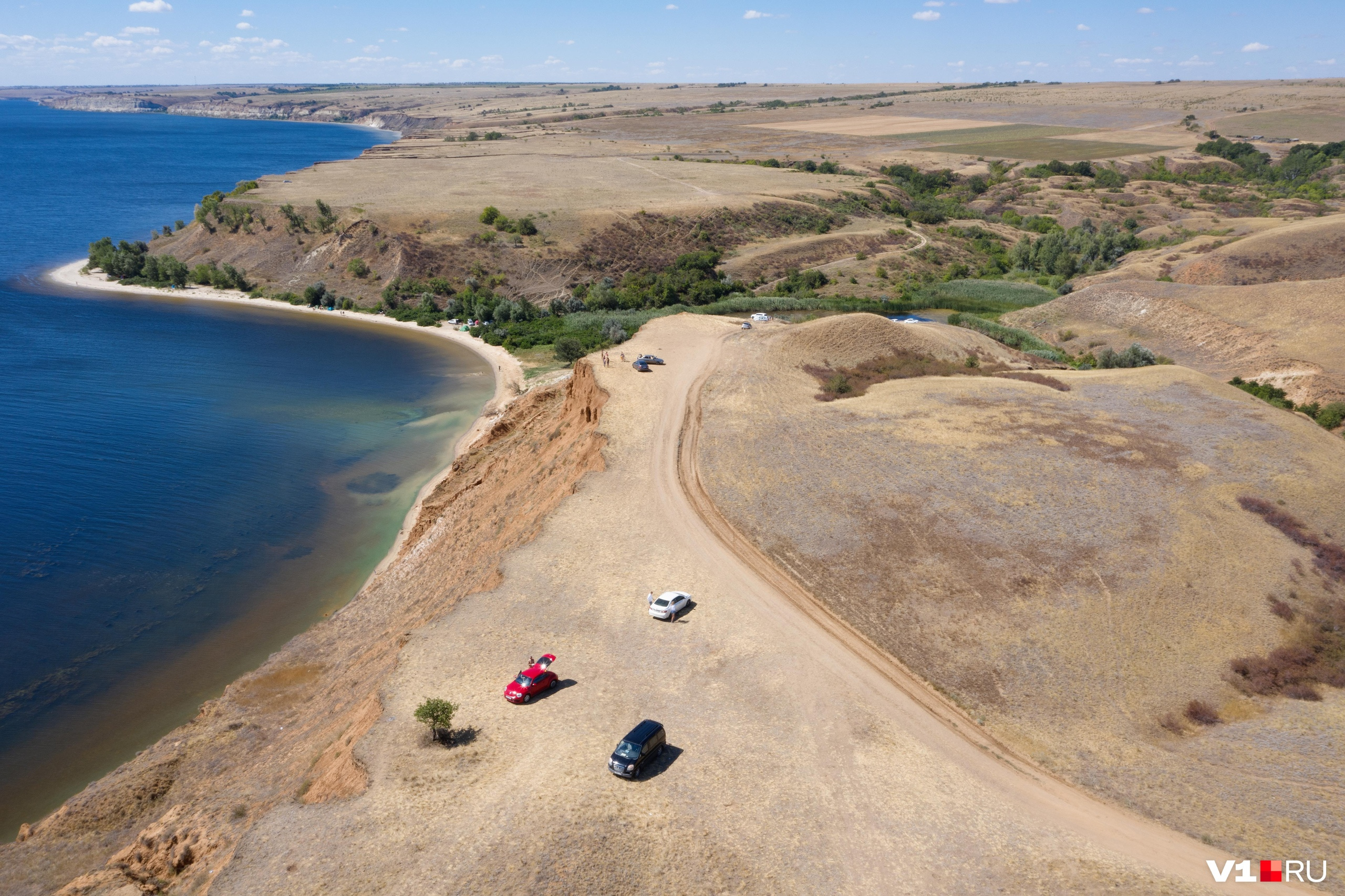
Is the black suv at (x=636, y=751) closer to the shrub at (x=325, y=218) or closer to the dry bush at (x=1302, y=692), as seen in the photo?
the dry bush at (x=1302, y=692)

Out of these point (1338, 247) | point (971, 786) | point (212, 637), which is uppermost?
point (1338, 247)

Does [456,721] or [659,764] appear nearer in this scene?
[659,764]

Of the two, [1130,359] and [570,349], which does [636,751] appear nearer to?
[570,349]

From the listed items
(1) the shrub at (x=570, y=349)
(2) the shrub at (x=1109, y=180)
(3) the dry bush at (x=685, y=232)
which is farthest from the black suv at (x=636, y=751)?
(2) the shrub at (x=1109, y=180)

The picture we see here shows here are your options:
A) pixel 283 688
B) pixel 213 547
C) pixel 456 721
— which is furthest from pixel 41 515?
pixel 456 721

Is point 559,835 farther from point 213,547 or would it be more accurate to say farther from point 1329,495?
point 1329,495

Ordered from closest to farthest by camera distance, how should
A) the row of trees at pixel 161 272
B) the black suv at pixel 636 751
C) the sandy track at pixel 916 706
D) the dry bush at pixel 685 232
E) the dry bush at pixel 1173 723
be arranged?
the sandy track at pixel 916 706 → the black suv at pixel 636 751 → the dry bush at pixel 1173 723 → the row of trees at pixel 161 272 → the dry bush at pixel 685 232
